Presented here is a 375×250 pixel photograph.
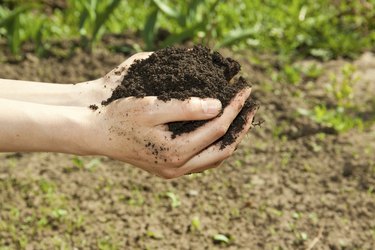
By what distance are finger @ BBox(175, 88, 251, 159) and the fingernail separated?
0.12 ft

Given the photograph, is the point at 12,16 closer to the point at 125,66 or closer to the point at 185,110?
the point at 125,66

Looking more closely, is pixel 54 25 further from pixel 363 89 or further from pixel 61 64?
pixel 363 89

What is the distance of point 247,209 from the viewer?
104 inches

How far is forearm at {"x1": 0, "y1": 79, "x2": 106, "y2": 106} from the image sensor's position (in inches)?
80.8

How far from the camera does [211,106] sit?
184cm

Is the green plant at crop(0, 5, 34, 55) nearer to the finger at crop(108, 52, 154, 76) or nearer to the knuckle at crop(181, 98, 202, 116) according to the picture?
the finger at crop(108, 52, 154, 76)

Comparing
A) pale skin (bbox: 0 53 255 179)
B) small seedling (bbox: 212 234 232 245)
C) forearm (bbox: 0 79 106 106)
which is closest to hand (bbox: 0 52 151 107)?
forearm (bbox: 0 79 106 106)

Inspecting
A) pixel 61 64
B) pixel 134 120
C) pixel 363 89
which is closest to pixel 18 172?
pixel 61 64

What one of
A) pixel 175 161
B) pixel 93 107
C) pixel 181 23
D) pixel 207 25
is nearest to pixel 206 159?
pixel 175 161

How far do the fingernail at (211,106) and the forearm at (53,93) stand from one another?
1.25ft

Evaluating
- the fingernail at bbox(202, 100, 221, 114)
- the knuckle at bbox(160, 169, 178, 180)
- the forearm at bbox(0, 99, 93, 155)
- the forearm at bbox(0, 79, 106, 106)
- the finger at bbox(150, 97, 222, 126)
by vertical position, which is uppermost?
the forearm at bbox(0, 79, 106, 106)

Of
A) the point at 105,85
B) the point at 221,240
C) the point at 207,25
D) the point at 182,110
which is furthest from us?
the point at 207,25

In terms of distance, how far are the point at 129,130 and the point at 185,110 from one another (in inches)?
6.5

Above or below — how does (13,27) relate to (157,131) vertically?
above
